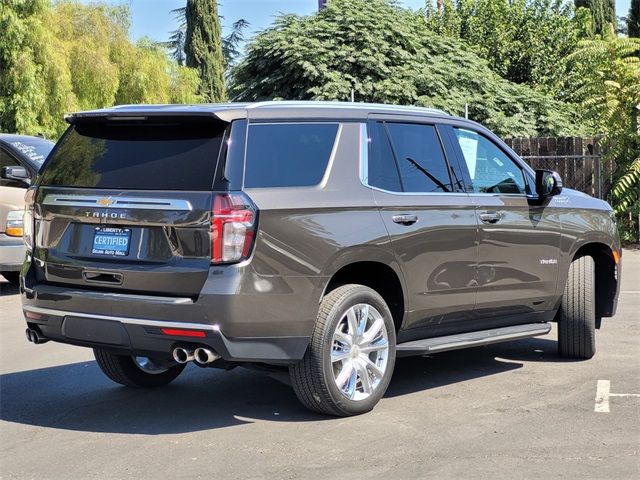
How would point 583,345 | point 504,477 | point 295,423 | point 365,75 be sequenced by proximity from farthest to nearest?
point 365,75
point 583,345
point 295,423
point 504,477

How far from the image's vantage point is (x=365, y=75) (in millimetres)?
25547

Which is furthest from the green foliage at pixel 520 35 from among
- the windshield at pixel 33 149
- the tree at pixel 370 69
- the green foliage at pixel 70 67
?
the windshield at pixel 33 149

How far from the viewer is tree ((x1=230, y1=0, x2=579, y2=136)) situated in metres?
25.0

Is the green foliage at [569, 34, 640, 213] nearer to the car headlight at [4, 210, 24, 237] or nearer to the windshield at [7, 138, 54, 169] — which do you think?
the windshield at [7, 138, 54, 169]

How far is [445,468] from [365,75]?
69.1 ft

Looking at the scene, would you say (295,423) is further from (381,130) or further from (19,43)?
(19,43)

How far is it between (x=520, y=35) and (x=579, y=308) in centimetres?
2978

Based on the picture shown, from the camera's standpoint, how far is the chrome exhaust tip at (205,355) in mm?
5590

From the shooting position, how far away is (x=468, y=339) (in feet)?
22.5

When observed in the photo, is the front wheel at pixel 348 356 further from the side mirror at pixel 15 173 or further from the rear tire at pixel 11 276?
the rear tire at pixel 11 276

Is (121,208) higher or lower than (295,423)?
higher

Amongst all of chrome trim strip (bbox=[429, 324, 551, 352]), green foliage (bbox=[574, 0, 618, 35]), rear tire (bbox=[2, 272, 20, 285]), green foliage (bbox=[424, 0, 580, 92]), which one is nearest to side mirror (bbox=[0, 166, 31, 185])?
rear tire (bbox=[2, 272, 20, 285])

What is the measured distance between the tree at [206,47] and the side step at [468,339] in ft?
117

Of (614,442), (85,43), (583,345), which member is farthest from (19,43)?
(614,442)
